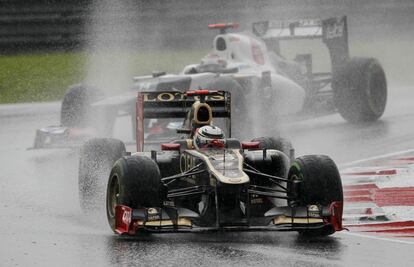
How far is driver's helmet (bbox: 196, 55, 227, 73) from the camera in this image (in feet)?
64.7

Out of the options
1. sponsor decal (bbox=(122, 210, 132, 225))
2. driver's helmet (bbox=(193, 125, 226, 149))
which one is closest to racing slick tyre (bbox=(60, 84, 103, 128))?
driver's helmet (bbox=(193, 125, 226, 149))

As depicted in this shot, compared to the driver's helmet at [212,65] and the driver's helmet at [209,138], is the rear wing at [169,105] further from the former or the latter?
the driver's helmet at [212,65]

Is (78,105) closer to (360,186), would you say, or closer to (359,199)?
(360,186)

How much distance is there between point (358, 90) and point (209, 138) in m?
9.41

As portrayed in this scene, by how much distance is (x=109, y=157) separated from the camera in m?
12.3

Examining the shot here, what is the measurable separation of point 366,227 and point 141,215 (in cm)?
232

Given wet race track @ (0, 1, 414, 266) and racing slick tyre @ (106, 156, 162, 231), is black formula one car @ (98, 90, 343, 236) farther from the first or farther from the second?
wet race track @ (0, 1, 414, 266)

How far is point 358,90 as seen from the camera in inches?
791

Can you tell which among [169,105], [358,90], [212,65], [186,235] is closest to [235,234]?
[186,235]

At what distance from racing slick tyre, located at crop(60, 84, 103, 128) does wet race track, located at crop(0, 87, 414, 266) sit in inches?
28.7

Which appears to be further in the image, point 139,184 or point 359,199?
point 359,199

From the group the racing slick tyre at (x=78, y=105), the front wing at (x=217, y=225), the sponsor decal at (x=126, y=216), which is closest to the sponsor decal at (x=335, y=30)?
the racing slick tyre at (x=78, y=105)

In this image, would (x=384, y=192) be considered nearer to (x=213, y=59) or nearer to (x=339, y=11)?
(x=213, y=59)

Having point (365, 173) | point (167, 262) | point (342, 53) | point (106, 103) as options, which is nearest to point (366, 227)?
point (167, 262)
